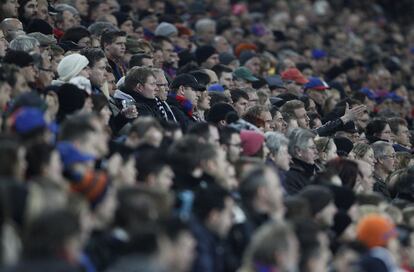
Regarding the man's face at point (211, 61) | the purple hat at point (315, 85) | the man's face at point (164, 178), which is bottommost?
the purple hat at point (315, 85)

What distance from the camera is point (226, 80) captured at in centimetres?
1590

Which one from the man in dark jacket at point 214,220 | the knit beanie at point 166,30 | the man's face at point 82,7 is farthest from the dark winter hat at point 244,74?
the man in dark jacket at point 214,220

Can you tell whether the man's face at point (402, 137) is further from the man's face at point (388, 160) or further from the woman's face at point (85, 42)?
the woman's face at point (85, 42)

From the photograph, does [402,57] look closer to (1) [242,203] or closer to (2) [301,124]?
(2) [301,124]

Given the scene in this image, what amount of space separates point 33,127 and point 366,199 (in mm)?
3332

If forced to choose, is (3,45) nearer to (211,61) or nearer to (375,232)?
(211,61)

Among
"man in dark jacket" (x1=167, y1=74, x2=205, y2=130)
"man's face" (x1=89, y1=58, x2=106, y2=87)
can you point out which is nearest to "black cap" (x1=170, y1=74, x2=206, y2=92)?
"man in dark jacket" (x1=167, y1=74, x2=205, y2=130)

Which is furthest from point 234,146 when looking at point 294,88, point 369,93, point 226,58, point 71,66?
point 369,93

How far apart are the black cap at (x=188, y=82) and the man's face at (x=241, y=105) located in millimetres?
518

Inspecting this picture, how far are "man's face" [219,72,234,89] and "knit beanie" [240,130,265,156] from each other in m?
4.12

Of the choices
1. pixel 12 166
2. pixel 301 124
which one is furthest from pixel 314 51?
pixel 12 166

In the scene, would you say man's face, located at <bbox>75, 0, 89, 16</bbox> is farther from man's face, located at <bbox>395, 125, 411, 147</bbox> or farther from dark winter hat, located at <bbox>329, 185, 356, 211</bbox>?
dark winter hat, located at <bbox>329, 185, 356, 211</bbox>

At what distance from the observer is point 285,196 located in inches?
420

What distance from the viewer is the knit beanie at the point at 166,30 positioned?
18.3 metres
